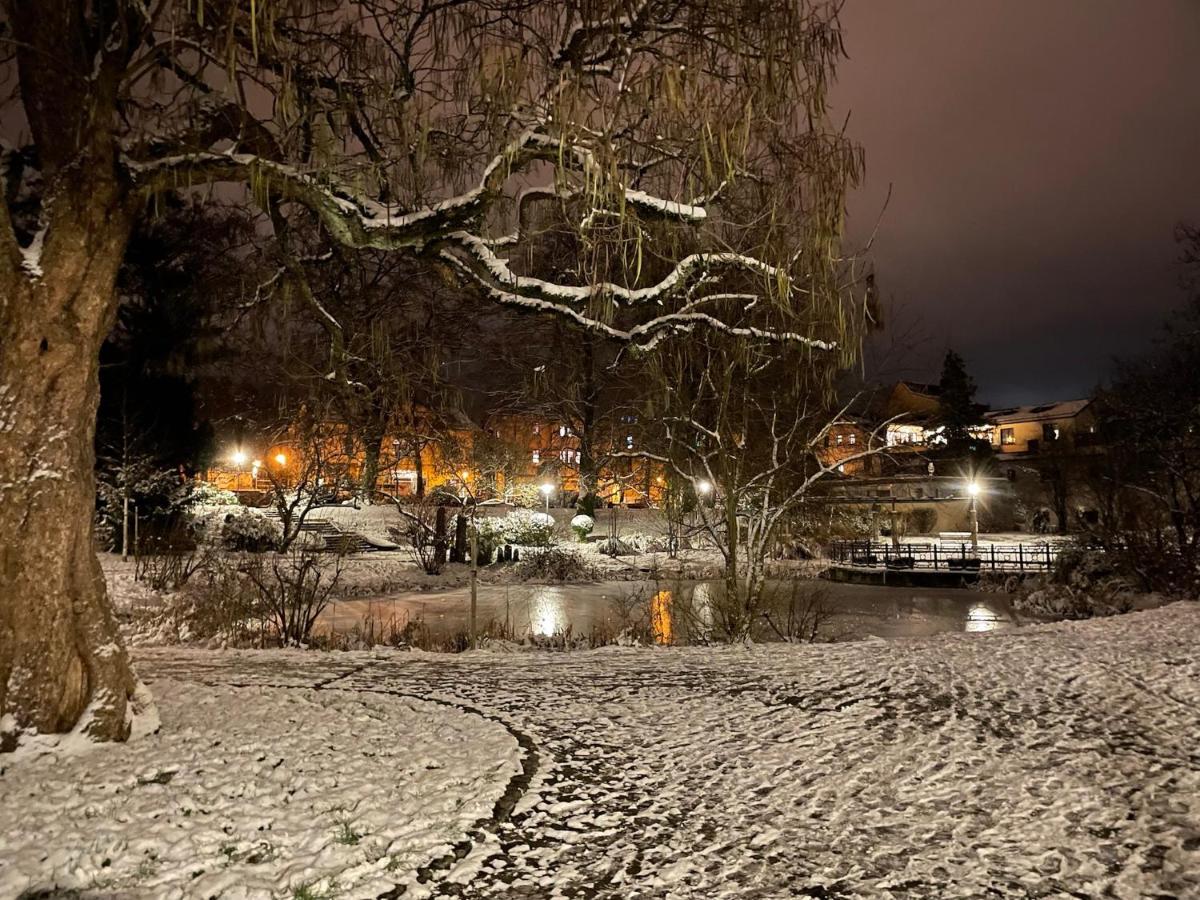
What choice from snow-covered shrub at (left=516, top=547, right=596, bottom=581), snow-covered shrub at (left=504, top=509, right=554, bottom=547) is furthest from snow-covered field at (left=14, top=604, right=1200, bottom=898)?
snow-covered shrub at (left=504, top=509, right=554, bottom=547)

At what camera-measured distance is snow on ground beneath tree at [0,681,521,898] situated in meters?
3.15

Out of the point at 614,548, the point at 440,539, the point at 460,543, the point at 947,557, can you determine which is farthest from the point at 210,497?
the point at 947,557

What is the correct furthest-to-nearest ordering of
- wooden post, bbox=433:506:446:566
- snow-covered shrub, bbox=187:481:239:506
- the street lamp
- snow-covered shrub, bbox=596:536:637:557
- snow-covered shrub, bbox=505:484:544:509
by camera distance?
the street lamp, snow-covered shrub, bbox=505:484:544:509, snow-covered shrub, bbox=596:536:637:557, snow-covered shrub, bbox=187:481:239:506, wooden post, bbox=433:506:446:566

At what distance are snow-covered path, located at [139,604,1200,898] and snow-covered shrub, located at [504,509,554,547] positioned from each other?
→ 19.2m

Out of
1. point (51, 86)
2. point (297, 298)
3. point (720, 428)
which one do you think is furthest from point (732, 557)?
point (51, 86)

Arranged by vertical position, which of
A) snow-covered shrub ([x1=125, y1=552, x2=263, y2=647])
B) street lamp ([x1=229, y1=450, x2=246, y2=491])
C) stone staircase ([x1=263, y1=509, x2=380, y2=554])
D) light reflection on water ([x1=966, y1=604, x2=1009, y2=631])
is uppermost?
street lamp ([x1=229, y1=450, x2=246, y2=491])

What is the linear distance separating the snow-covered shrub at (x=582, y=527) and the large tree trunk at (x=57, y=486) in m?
24.7

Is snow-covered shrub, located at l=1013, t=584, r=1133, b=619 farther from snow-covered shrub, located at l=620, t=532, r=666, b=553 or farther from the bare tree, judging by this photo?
snow-covered shrub, located at l=620, t=532, r=666, b=553

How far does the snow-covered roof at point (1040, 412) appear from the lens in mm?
57219

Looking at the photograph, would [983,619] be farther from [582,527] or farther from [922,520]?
[922,520]

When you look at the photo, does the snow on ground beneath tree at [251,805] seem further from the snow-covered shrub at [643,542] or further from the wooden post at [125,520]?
the snow-covered shrub at [643,542]

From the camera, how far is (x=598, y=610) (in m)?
18.0

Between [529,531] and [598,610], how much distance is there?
9.95 meters

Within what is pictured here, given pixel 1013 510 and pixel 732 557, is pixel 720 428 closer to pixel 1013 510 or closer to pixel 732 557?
pixel 732 557
